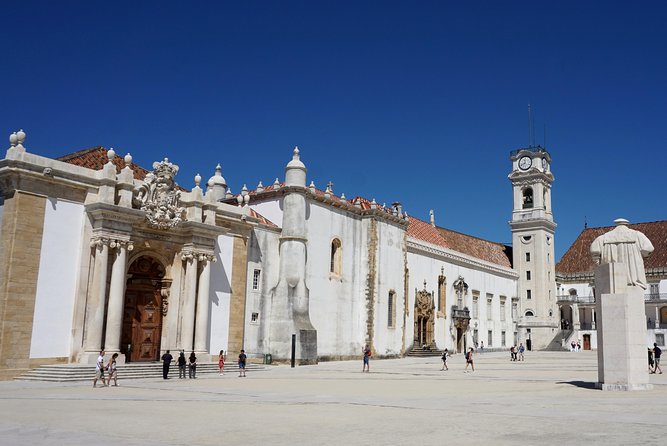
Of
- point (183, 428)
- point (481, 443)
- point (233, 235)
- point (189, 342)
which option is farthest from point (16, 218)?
point (481, 443)

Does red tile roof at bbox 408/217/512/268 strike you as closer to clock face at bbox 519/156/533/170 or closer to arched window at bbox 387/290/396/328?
arched window at bbox 387/290/396/328

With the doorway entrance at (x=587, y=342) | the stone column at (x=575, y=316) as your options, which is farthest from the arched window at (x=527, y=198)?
the doorway entrance at (x=587, y=342)

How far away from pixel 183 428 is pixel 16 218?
16.8 metres

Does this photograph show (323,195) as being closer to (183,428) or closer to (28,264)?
(28,264)

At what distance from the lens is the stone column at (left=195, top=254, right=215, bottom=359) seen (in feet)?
102

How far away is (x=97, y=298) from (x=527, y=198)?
60.5 metres

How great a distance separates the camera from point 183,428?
11.4 metres

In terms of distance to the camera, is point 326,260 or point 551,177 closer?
point 326,260

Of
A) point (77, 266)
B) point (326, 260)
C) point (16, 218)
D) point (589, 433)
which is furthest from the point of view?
point (326, 260)

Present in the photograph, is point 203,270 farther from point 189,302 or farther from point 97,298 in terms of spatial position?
point 97,298

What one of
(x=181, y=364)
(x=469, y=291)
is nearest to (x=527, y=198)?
(x=469, y=291)

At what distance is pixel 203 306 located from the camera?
3136 cm

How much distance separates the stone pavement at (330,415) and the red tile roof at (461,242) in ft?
125

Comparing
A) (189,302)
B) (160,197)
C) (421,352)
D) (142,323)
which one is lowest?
(421,352)
